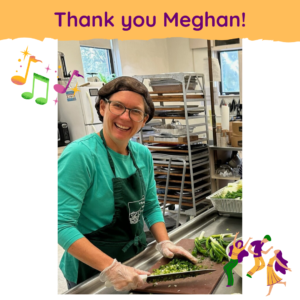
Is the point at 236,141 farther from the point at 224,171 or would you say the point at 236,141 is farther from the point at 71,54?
the point at 71,54

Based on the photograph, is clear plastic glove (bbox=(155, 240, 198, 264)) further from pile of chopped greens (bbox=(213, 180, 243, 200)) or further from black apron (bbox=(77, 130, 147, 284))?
pile of chopped greens (bbox=(213, 180, 243, 200))

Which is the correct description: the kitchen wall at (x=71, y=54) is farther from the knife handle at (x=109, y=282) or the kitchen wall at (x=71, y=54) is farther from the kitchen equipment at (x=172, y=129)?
the knife handle at (x=109, y=282)

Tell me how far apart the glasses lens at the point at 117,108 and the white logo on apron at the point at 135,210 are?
0.41m

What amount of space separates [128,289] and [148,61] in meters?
6.56

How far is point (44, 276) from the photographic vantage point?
82cm

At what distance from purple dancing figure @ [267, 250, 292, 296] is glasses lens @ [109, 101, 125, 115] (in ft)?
2.65

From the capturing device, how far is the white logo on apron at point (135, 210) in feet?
4.89

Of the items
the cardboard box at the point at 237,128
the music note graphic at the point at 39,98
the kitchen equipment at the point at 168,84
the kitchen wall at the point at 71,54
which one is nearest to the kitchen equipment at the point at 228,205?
the music note graphic at the point at 39,98

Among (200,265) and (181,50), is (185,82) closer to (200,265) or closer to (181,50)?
(200,265)

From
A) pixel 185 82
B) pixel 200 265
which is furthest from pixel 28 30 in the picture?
pixel 185 82

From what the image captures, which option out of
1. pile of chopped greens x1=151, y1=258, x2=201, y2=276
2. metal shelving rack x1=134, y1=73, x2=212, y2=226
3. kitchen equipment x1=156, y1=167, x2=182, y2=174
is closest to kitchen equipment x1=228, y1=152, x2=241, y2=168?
metal shelving rack x1=134, y1=73, x2=212, y2=226

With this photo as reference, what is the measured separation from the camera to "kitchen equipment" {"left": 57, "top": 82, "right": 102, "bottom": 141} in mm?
4922

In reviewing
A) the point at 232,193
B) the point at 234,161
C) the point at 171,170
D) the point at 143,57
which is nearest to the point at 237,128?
the point at 234,161

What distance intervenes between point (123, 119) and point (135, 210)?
438 mm
